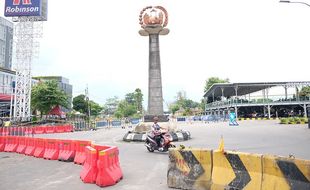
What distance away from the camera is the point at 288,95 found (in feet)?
194

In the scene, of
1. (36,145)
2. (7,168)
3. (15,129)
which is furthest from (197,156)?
(15,129)

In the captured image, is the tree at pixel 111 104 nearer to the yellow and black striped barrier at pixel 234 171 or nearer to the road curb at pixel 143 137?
the road curb at pixel 143 137

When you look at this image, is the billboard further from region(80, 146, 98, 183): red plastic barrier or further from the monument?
region(80, 146, 98, 183): red plastic barrier

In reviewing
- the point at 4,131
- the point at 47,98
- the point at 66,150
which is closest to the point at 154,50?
the point at 66,150

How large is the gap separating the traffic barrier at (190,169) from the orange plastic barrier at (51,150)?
7.20 metres

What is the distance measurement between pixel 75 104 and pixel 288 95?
218 ft

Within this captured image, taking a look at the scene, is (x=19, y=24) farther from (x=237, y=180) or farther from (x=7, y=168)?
(x=237, y=180)

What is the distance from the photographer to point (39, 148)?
13703 mm

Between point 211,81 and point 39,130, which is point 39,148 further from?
point 211,81

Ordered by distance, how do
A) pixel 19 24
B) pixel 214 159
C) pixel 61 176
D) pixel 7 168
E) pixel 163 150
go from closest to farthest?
pixel 214 159
pixel 61 176
pixel 7 168
pixel 163 150
pixel 19 24

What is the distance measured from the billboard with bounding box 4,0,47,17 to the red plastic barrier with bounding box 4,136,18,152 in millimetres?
45260

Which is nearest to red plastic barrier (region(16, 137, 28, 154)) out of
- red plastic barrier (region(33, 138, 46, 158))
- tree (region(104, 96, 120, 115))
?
red plastic barrier (region(33, 138, 46, 158))

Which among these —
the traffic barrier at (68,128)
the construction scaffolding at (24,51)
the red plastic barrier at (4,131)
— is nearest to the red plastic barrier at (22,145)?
the red plastic barrier at (4,131)

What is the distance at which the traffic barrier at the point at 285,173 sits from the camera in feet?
16.2
